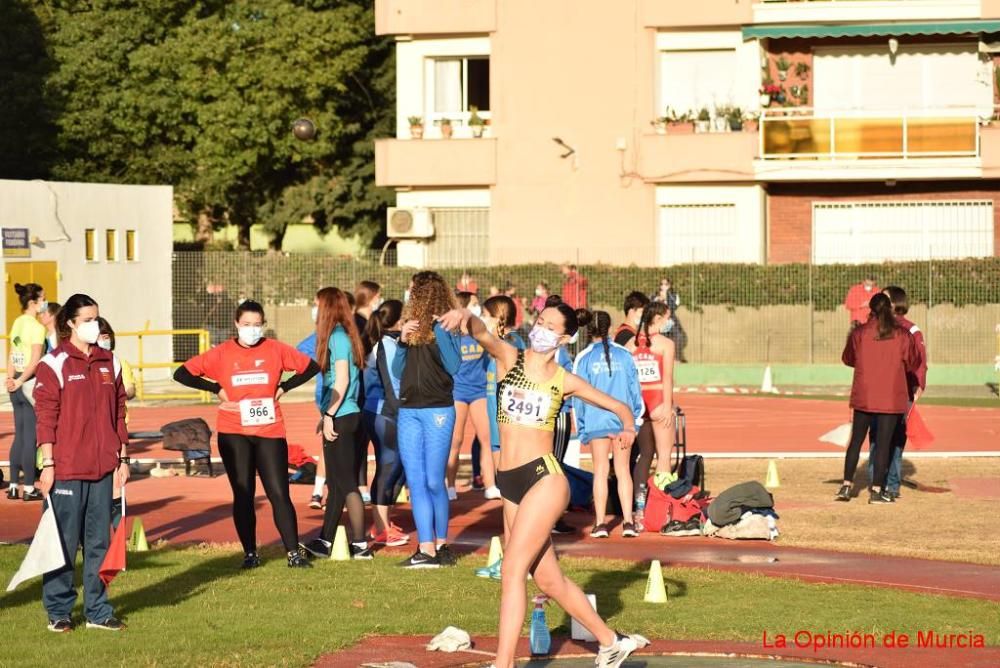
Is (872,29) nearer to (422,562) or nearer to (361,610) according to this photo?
(422,562)

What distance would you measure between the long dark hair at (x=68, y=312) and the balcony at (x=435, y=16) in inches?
1294

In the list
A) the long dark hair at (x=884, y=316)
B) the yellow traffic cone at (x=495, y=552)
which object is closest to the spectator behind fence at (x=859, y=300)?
the long dark hair at (x=884, y=316)

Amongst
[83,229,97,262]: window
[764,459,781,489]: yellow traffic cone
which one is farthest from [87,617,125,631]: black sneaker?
[83,229,97,262]: window

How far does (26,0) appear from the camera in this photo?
166 ft

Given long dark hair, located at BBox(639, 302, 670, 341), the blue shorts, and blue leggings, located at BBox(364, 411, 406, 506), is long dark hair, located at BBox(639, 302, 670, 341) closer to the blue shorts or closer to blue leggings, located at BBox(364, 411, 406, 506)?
the blue shorts

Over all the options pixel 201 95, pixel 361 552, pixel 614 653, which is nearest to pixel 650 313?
pixel 361 552

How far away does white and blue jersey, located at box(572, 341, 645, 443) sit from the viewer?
14477 millimetres

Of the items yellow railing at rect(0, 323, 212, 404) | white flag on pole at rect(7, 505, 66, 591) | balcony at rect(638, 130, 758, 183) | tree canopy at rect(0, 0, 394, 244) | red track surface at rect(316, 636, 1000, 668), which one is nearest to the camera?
red track surface at rect(316, 636, 1000, 668)

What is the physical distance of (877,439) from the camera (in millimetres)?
16812

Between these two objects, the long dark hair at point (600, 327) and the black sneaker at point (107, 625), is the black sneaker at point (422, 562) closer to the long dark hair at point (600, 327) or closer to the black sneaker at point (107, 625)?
the long dark hair at point (600, 327)

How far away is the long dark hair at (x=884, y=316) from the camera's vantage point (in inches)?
655

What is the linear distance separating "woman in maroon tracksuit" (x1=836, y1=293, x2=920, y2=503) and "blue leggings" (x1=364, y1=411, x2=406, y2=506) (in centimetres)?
478

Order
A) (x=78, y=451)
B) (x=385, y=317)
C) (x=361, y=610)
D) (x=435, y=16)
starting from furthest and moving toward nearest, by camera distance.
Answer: (x=435, y=16) < (x=385, y=317) < (x=361, y=610) < (x=78, y=451)

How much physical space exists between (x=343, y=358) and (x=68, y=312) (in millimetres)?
3267
